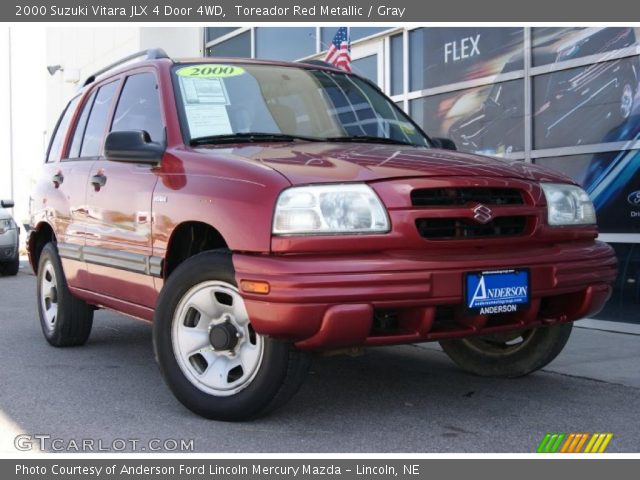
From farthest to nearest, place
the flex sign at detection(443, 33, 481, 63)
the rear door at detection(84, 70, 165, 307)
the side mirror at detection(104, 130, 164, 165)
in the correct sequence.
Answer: the flex sign at detection(443, 33, 481, 63)
the rear door at detection(84, 70, 165, 307)
the side mirror at detection(104, 130, 164, 165)

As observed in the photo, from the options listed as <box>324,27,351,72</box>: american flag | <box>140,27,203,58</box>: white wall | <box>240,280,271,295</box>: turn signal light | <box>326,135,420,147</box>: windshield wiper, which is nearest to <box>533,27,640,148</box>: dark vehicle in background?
<box>324,27,351,72</box>: american flag

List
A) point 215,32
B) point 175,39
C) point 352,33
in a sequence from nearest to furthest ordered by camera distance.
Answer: point 352,33 → point 215,32 → point 175,39

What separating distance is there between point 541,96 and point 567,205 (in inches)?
154

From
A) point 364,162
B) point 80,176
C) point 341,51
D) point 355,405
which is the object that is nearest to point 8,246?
point 341,51

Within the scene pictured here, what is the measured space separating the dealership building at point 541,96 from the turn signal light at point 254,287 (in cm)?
450

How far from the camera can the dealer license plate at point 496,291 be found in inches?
138

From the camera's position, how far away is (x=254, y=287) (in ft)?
11.1

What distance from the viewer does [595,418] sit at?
396cm

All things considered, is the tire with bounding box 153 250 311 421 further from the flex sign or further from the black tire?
the black tire

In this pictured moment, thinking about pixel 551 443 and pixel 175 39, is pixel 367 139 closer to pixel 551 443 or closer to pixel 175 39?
pixel 551 443

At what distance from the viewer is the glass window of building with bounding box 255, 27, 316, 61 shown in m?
11.0

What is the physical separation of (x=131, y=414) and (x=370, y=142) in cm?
190
